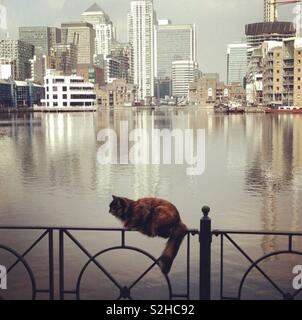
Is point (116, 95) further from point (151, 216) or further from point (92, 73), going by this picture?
point (151, 216)

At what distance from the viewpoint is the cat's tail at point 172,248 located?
13.8 ft

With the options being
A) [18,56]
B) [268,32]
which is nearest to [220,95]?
[268,32]

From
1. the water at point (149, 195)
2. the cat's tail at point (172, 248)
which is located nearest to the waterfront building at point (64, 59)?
the water at point (149, 195)

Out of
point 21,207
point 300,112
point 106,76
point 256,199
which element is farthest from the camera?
point 106,76

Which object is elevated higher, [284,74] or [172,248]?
[284,74]

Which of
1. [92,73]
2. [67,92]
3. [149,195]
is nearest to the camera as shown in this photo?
[149,195]

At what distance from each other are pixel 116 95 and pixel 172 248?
111329mm

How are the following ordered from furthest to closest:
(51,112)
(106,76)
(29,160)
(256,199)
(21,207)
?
(106,76) → (51,112) → (29,160) → (256,199) → (21,207)

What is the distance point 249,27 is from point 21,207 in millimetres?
96384

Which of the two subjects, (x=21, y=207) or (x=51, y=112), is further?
(x=51, y=112)

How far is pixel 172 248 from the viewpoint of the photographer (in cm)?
429

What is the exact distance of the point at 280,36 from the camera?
97.4m
